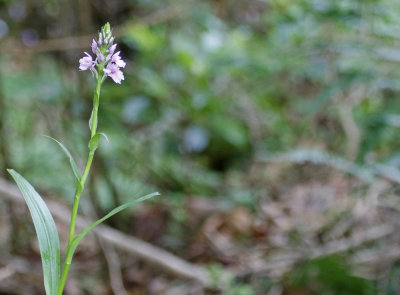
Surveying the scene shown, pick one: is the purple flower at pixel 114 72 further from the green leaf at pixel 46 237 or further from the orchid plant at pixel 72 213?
the green leaf at pixel 46 237

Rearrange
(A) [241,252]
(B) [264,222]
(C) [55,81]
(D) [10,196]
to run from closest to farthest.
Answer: (D) [10,196] → (A) [241,252] → (B) [264,222] → (C) [55,81]

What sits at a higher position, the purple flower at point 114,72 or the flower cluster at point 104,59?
the flower cluster at point 104,59

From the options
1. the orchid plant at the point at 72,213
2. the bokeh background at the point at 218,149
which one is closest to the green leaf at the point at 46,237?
the orchid plant at the point at 72,213

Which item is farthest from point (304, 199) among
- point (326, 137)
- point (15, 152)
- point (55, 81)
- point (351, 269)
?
point (15, 152)

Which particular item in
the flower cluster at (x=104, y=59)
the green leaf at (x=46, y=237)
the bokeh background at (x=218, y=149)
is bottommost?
the green leaf at (x=46, y=237)

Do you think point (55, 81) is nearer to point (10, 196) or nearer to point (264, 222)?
point (10, 196)

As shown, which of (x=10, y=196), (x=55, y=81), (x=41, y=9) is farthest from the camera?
(x=41, y=9)

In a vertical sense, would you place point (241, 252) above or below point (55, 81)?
below
